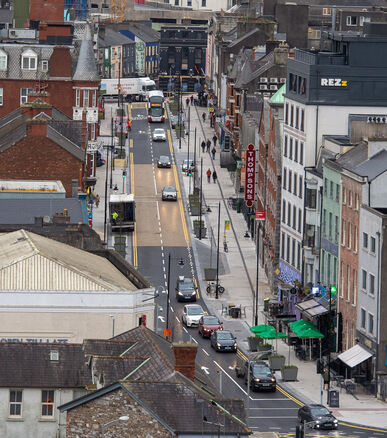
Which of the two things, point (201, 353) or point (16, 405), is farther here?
point (201, 353)

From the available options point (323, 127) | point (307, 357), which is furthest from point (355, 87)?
point (307, 357)

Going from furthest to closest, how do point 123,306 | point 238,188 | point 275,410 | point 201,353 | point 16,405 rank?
1. point 238,188
2. point 201,353
3. point 275,410
4. point 123,306
5. point 16,405

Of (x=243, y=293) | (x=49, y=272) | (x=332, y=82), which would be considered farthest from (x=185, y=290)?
(x=49, y=272)

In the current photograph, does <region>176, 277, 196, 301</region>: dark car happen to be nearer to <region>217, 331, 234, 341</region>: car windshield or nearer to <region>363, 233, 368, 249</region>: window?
<region>217, 331, 234, 341</region>: car windshield

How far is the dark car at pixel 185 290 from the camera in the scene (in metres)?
145

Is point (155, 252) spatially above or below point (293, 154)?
below

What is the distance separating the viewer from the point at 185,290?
146 m

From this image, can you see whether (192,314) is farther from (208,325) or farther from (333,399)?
(333,399)

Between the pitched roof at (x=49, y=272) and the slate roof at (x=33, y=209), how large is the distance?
88.5 ft

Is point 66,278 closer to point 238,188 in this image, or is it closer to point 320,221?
point 320,221

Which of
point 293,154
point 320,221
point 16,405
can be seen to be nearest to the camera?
point 16,405

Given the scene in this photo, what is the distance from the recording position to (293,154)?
14362 cm

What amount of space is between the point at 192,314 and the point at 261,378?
24297 millimetres

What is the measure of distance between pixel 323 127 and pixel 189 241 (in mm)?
35909
